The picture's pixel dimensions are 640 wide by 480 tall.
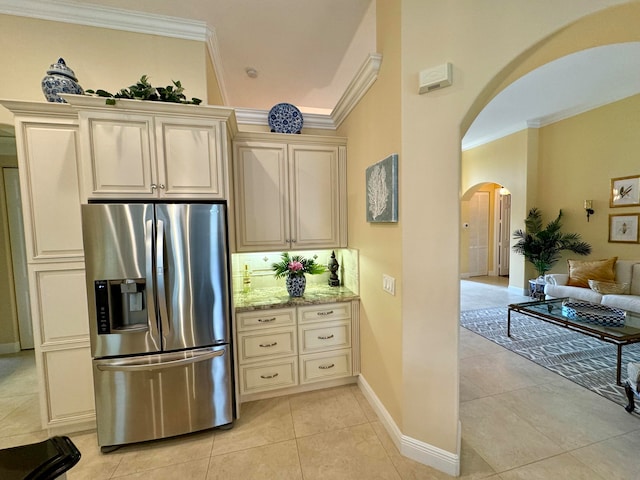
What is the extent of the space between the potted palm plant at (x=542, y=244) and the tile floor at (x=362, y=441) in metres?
3.54

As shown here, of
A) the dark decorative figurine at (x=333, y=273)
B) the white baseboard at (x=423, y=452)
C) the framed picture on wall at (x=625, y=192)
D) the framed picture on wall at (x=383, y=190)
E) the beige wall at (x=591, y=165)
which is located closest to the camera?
the white baseboard at (x=423, y=452)

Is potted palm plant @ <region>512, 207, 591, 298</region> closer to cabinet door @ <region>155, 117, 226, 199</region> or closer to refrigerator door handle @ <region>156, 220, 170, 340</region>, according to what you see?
cabinet door @ <region>155, 117, 226, 199</region>

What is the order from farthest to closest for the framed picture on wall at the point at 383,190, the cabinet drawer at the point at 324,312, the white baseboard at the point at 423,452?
the cabinet drawer at the point at 324,312, the framed picture on wall at the point at 383,190, the white baseboard at the point at 423,452

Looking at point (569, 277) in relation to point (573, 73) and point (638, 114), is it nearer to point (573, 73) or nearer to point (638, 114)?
point (638, 114)

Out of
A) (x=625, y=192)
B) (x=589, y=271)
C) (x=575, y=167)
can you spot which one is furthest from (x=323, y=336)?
(x=575, y=167)

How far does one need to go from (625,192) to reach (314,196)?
5.50m

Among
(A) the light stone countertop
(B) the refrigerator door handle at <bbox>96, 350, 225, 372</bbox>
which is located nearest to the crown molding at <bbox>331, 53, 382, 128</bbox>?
(A) the light stone countertop

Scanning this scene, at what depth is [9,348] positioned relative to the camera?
3354mm

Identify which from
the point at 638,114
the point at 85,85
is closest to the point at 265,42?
the point at 85,85

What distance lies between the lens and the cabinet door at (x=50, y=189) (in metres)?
1.87

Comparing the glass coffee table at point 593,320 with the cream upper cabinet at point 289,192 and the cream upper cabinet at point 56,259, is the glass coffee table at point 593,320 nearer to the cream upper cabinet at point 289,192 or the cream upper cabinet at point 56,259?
the cream upper cabinet at point 289,192

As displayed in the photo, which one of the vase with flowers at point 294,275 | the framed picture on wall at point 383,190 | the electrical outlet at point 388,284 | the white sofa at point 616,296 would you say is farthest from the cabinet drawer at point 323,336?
the white sofa at point 616,296

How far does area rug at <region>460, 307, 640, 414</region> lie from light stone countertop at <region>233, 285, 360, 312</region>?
2457 millimetres

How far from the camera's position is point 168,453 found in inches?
74.6
